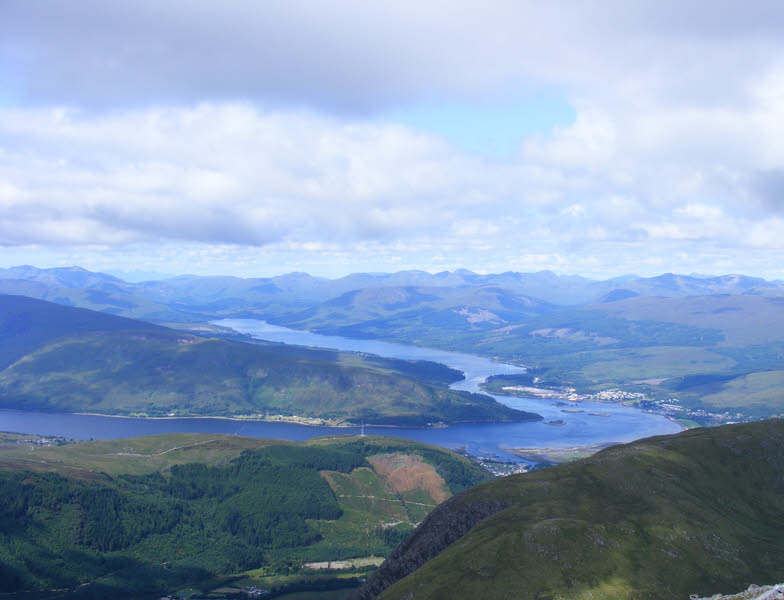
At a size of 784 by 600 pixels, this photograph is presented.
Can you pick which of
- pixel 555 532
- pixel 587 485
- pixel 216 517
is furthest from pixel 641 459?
pixel 216 517

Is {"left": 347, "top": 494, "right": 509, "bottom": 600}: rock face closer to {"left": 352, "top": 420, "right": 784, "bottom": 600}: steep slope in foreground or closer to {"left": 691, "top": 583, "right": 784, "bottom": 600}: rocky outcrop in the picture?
{"left": 352, "top": 420, "right": 784, "bottom": 600}: steep slope in foreground

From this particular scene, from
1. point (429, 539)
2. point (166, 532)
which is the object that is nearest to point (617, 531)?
point (429, 539)

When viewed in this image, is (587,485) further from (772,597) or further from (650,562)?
(772,597)

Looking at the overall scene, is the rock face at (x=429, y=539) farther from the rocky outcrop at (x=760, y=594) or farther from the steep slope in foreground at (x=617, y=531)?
the rocky outcrop at (x=760, y=594)

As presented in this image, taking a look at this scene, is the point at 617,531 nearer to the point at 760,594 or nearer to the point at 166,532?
the point at 760,594

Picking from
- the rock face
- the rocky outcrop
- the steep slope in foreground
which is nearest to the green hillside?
the rock face
